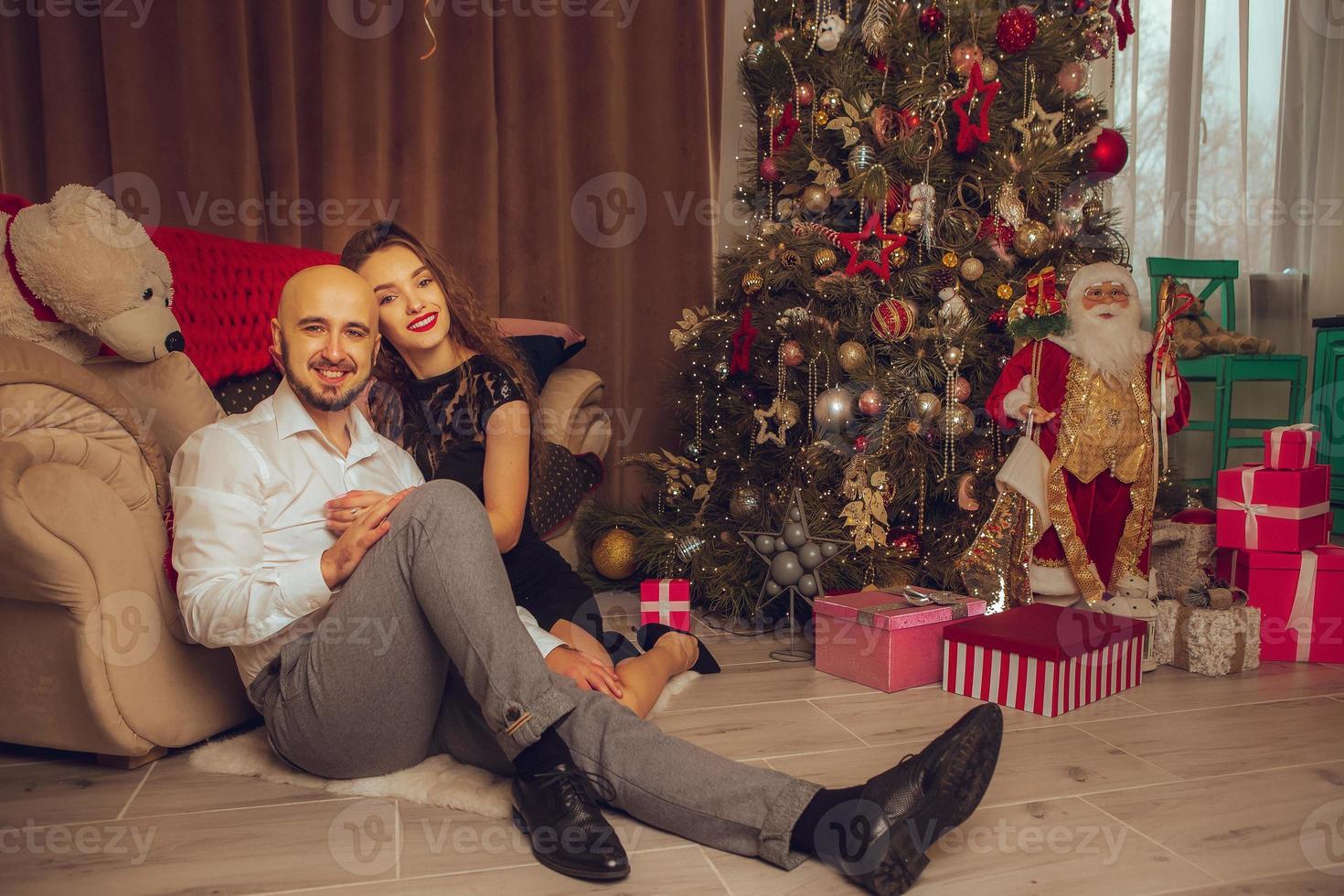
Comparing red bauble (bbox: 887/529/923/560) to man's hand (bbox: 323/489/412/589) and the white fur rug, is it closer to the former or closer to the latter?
the white fur rug

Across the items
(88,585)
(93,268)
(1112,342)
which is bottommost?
(88,585)

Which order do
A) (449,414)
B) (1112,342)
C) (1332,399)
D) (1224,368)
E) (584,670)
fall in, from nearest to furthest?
(584,670) < (449,414) < (1112,342) < (1224,368) < (1332,399)

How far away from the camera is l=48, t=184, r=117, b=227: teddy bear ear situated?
4.96 ft

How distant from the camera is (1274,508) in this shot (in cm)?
208

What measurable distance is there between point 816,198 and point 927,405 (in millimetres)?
638

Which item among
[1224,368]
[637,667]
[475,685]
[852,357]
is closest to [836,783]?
[637,667]

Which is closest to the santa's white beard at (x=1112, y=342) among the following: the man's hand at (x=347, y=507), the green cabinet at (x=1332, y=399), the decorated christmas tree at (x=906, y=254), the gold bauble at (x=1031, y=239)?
the decorated christmas tree at (x=906, y=254)

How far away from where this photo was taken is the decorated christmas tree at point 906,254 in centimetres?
245

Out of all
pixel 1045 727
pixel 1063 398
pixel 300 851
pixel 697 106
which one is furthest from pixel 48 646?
pixel 697 106

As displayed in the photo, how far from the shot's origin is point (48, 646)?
1.47 meters

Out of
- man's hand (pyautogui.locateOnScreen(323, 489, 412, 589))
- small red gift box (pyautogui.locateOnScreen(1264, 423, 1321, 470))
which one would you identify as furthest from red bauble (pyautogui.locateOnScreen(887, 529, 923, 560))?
man's hand (pyautogui.locateOnScreen(323, 489, 412, 589))

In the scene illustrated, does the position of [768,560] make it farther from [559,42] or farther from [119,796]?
[559,42]

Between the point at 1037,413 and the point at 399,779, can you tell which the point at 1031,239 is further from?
the point at 399,779

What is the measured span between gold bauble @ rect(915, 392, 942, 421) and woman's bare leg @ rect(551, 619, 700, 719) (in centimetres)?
96
